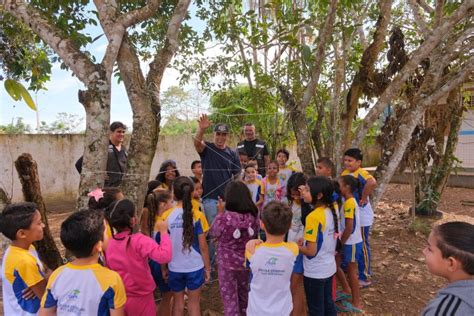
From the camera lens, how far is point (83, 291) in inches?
67.6

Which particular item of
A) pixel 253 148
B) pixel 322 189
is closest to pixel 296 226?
pixel 322 189

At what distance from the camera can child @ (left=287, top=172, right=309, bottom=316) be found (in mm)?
2855

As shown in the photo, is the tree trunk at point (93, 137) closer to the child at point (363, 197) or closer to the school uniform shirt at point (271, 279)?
the school uniform shirt at point (271, 279)

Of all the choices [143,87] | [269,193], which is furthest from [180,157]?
[143,87]

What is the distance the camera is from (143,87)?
309 centimetres

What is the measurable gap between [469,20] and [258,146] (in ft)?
12.3

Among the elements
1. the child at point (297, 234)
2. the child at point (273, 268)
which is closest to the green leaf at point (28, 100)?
the child at point (273, 268)

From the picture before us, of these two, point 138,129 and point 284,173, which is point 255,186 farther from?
point 138,129

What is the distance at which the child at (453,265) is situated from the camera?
49.1 inches

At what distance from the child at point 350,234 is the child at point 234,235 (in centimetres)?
87

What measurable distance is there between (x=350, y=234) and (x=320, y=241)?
0.64 metres

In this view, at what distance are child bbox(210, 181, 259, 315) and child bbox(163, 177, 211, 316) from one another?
146 millimetres

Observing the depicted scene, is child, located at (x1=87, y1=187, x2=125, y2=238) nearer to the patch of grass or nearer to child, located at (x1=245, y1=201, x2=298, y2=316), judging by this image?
child, located at (x1=245, y1=201, x2=298, y2=316)

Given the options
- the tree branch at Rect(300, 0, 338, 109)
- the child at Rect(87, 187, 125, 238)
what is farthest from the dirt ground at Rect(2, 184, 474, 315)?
the tree branch at Rect(300, 0, 338, 109)
